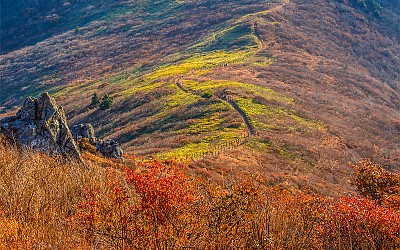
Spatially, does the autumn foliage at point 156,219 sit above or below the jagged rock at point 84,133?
above

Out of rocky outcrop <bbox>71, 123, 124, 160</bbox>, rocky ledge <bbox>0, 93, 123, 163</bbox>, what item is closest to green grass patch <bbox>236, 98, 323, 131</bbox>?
rocky outcrop <bbox>71, 123, 124, 160</bbox>

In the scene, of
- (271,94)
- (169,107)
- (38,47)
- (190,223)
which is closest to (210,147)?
(169,107)

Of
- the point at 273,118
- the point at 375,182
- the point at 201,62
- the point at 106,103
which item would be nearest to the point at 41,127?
the point at 375,182

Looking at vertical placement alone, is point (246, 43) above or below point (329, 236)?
below

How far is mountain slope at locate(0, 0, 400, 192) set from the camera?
123 feet

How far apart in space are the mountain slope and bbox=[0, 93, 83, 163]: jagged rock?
1178 centimetres

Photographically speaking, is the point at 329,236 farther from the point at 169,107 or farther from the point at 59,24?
the point at 59,24

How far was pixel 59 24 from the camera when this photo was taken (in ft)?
453

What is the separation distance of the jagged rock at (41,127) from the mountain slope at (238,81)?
11779 mm

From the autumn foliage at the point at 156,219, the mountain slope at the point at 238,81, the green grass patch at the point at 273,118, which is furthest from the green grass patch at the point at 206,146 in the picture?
the autumn foliage at the point at 156,219

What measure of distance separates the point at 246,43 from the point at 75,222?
275 ft

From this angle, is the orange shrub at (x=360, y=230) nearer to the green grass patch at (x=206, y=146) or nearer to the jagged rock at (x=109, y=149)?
the jagged rock at (x=109, y=149)

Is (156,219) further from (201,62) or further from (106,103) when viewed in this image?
(201,62)

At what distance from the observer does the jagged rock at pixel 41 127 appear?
732 inches
